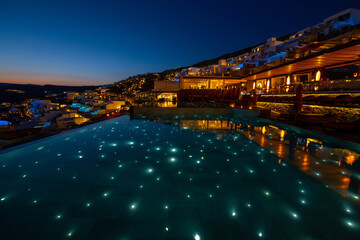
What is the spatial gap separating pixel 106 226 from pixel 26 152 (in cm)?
396

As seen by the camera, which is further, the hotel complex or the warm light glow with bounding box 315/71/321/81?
the warm light glow with bounding box 315/71/321/81

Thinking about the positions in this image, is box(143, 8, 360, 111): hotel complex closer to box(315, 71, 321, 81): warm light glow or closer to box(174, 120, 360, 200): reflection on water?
box(315, 71, 321, 81): warm light glow

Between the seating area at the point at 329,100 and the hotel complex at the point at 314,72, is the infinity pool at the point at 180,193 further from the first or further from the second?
the hotel complex at the point at 314,72

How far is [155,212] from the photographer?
2057 millimetres

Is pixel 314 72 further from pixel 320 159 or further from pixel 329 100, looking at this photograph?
pixel 320 159

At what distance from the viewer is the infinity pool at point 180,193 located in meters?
1.80

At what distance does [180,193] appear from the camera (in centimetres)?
245

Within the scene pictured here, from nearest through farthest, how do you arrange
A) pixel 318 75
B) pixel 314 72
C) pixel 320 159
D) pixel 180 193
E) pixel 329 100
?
pixel 180 193
pixel 320 159
pixel 329 100
pixel 318 75
pixel 314 72

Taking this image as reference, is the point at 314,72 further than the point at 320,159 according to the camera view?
Yes

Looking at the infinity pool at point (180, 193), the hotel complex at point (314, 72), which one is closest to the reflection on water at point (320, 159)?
the infinity pool at point (180, 193)

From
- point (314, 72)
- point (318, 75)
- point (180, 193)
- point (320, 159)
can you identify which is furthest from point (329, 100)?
point (180, 193)

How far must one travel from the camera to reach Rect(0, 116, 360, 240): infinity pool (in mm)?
1802

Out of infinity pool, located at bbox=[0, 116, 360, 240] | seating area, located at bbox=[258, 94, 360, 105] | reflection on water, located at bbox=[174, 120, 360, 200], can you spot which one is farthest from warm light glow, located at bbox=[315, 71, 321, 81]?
infinity pool, located at bbox=[0, 116, 360, 240]

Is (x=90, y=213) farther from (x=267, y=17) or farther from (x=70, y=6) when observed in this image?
(x=267, y=17)
